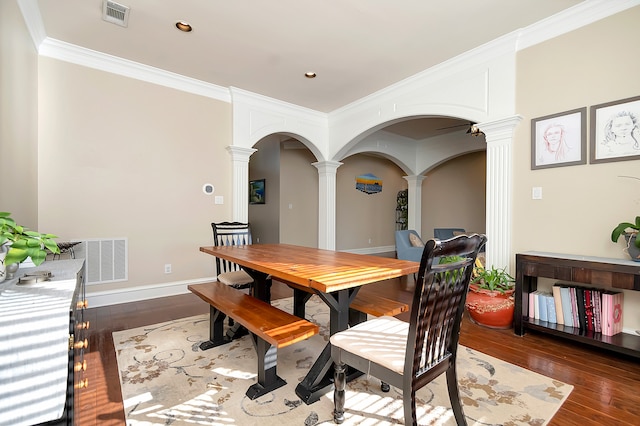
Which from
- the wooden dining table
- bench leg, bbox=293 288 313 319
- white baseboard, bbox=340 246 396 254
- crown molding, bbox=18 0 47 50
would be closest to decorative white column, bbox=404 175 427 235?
white baseboard, bbox=340 246 396 254

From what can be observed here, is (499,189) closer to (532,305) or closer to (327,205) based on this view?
(532,305)

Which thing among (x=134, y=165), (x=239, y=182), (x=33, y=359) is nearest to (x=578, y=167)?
(x=33, y=359)

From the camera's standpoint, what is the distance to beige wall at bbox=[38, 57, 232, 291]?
10.4 feet

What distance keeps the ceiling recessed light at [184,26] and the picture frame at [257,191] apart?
15.3 feet

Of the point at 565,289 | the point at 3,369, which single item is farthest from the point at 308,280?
the point at 565,289

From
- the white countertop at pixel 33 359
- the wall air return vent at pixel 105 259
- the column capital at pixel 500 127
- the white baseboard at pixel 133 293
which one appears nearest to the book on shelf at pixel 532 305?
the column capital at pixel 500 127

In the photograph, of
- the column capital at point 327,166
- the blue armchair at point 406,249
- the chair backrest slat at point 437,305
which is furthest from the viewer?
A: the column capital at point 327,166

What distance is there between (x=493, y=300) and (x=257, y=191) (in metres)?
6.00

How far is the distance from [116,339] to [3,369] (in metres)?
1.79

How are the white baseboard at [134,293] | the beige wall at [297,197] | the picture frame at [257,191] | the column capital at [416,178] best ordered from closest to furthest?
1. the white baseboard at [134,293]
2. the beige wall at [297,197]
3. the picture frame at [257,191]
4. the column capital at [416,178]

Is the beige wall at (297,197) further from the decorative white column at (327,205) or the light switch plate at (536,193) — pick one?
the light switch plate at (536,193)

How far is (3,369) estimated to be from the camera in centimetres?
95

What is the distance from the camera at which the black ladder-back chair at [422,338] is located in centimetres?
113

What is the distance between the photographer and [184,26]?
9.12ft
